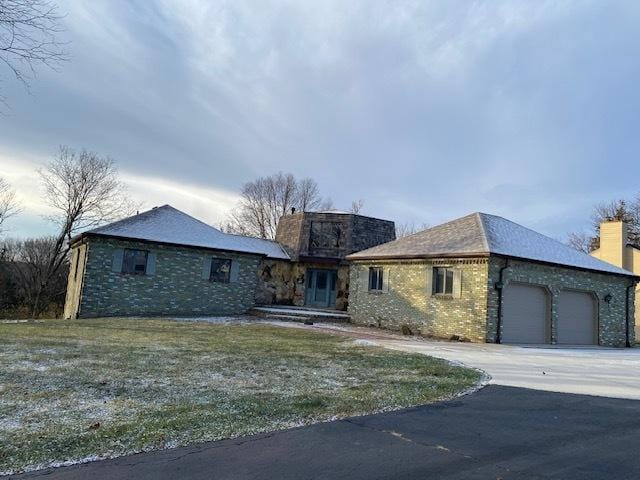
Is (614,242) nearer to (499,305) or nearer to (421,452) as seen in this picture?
(499,305)

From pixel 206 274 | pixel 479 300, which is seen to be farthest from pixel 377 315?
pixel 206 274

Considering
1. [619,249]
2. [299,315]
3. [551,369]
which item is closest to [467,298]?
[551,369]

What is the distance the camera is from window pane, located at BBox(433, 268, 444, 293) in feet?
62.4

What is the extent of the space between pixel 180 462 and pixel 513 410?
4364mm

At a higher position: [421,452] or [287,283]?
[287,283]

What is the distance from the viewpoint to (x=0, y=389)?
6398 mm

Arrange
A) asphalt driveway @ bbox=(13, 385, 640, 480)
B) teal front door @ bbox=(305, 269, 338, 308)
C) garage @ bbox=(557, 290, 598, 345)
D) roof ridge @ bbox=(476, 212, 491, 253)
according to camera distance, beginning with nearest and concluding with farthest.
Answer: asphalt driveway @ bbox=(13, 385, 640, 480) < roof ridge @ bbox=(476, 212, 491, 253) < garage @ bbox=(557, 290, 598, 345) < teal front door @ bbox=(305, 269, 338, 308)

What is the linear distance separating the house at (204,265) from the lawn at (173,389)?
8436 mm

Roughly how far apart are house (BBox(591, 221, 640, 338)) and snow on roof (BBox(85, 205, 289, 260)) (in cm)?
1966

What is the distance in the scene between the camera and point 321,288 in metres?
27.0

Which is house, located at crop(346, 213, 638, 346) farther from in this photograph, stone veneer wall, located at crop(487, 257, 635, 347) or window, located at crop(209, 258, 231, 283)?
window, located at crop(209, 258, 231, 283)

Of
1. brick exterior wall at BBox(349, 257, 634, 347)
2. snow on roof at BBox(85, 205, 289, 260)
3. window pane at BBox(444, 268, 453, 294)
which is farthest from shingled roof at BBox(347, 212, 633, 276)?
snow on roof at BBox(85, 205, 289, 260)

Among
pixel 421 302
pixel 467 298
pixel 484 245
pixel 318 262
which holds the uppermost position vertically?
pixel 484 245

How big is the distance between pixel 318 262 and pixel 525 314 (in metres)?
11.3
